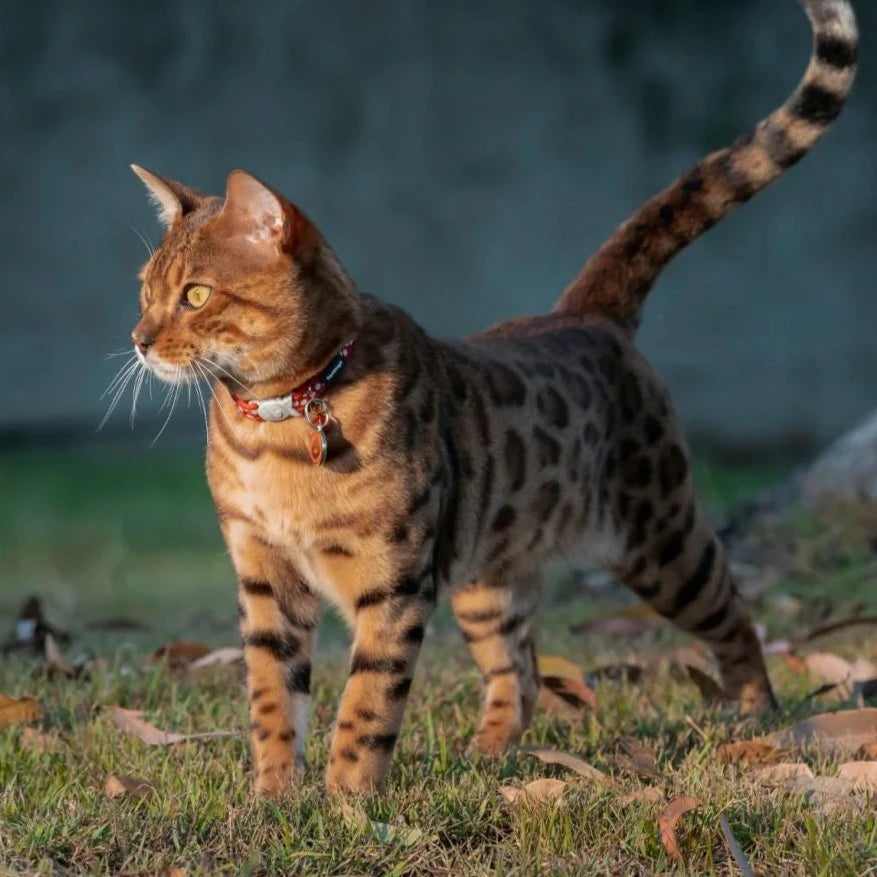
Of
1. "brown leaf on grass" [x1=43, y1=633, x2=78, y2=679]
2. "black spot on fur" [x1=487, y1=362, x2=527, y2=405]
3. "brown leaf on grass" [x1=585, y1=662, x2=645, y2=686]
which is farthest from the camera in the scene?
"brown leaf on grass" [x1=585, y1=662, x2=645, y2=686]

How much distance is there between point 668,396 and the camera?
441 cm

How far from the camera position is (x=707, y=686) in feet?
14.3

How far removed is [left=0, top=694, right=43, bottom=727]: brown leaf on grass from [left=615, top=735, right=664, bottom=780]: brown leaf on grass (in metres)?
1.46

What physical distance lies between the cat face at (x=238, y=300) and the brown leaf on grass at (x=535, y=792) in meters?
0.98

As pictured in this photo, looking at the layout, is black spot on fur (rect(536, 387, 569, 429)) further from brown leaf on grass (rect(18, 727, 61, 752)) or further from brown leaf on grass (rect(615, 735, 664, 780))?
brown leaf on grass (rect(18, 727, 61, 752))

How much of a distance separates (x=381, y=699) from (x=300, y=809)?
1.29ft

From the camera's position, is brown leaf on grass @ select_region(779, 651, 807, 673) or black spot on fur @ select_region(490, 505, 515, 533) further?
brown leaf on grass @ select_region(779, 651, 807, 673)

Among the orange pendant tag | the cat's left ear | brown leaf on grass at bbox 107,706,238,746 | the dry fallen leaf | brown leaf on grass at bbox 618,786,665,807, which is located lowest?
the dry fallen leaf

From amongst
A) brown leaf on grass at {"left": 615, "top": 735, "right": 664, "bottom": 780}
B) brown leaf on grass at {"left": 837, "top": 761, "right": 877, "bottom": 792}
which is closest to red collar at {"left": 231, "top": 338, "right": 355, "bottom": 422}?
brown leaf on grass at {"left": 615, "top": 735, "right": 664, "bottom": 780}

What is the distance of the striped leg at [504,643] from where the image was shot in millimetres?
4113

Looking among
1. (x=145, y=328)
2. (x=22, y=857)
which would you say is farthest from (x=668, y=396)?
(x=22, y=857)

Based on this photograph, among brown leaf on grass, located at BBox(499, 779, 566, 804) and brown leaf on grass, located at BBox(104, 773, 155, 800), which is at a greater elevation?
brown leaf on grass, located at BBox(104, 773, 155, 800)

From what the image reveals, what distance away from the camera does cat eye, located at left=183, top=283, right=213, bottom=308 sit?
3.24 meters

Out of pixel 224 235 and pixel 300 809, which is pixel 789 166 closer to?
pixel 224 235
